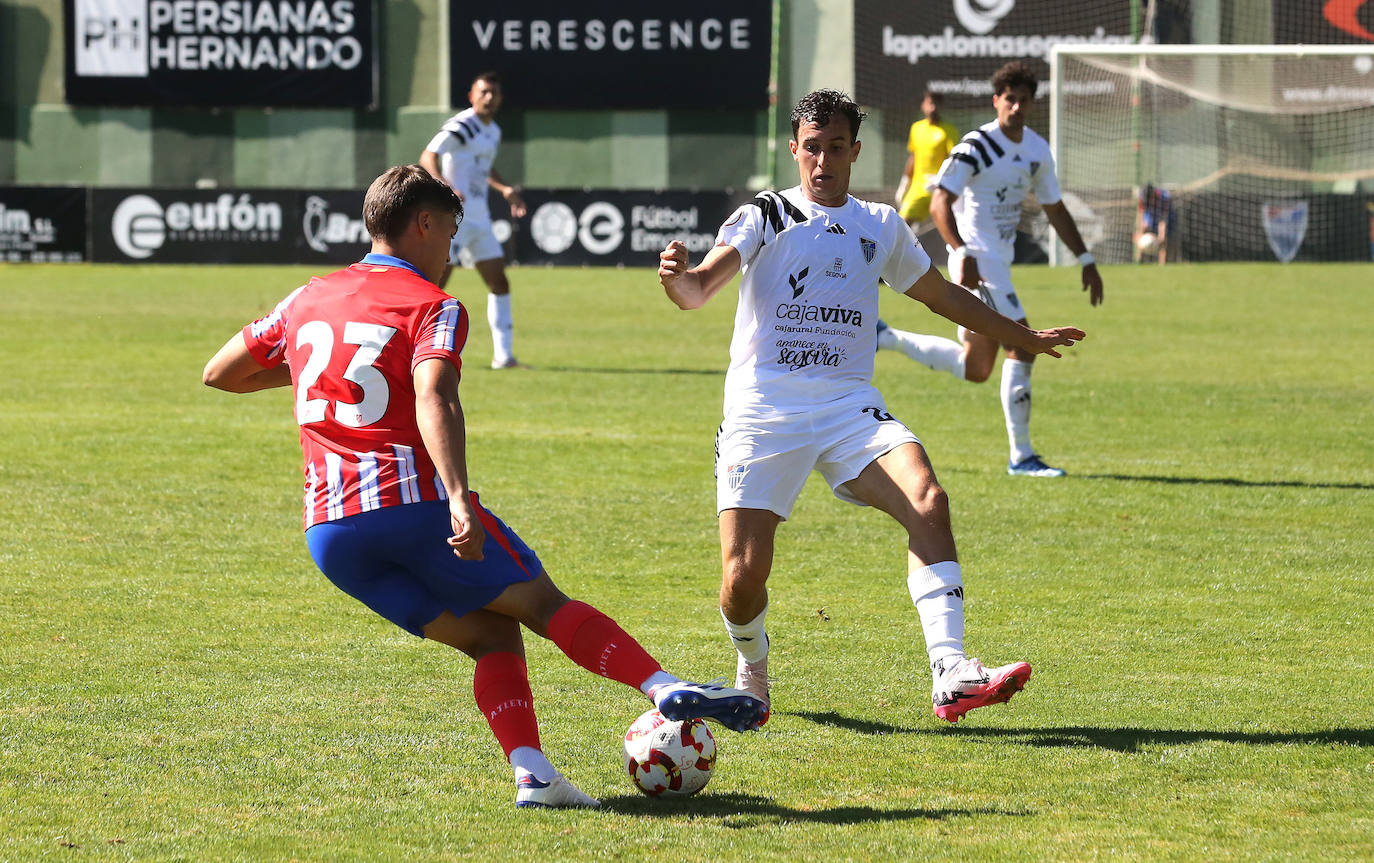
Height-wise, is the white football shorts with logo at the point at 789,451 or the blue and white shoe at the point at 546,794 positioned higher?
the white football shorts with logo at the point at 789,451

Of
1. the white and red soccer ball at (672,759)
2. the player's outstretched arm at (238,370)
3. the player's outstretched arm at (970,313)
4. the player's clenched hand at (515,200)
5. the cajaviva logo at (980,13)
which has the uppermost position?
the cajaviva logo at (980,13)

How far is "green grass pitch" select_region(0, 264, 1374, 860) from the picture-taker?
441 centimetres

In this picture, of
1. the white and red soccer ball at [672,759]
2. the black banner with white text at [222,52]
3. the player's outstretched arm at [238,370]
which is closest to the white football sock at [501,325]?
the player's outstretched arm at [238,370]

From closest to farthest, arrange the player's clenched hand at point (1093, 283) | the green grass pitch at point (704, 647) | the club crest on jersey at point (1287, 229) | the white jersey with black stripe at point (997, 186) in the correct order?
1. the green grass pitch at point (704, 647)
2. the player's clenched hand at point (1093, 283)
3. the white jersey with black stripe at point (997, 186)
4. the club crest on jersey at point (1287, 229)

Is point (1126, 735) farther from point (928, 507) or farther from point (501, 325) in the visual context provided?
point (501, 325)

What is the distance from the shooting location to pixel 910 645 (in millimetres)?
6492

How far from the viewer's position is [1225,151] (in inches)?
1254

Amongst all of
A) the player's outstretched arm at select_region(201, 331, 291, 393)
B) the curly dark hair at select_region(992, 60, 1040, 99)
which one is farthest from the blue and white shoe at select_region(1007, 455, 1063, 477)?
the player's outstretched arm at select_region(201, 331, 291, 393)

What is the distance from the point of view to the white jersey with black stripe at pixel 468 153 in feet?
51.3

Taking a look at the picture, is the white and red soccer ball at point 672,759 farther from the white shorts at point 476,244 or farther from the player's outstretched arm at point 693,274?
the white shorts at point 476,244

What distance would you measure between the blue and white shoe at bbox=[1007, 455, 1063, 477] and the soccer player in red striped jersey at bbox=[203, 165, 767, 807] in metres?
6.38

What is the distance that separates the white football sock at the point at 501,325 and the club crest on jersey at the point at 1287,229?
19161 millimetres

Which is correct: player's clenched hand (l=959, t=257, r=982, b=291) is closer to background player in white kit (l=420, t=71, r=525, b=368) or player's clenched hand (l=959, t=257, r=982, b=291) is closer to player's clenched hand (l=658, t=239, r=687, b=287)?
player's clenched hand (l=658, t=239, r=687, b=287)

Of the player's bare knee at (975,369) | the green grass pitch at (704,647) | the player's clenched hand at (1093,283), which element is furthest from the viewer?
the player's clenched hand at (1093,283)
